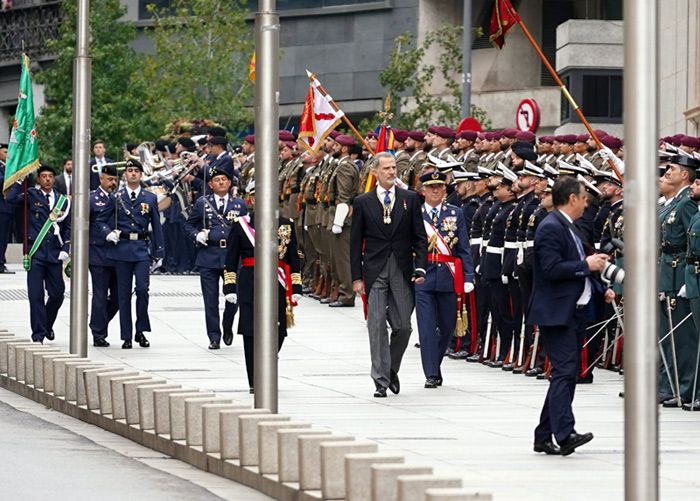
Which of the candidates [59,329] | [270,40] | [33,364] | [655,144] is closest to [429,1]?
[59,329]

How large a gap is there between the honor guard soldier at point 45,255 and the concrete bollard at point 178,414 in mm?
9692

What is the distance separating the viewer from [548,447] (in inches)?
582

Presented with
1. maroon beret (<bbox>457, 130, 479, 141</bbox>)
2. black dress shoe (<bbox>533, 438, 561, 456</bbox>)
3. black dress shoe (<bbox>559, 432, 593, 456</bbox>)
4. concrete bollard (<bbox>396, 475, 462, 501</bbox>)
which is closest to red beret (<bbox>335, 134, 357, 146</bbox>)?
maroon beret (<bbox>457, 130, 479, 141</bbox>)

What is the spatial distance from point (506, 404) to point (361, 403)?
1.31 meters

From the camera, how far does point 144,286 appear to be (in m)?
25.0

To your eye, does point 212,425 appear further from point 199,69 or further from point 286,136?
point 199,69

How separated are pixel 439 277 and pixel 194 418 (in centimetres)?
593

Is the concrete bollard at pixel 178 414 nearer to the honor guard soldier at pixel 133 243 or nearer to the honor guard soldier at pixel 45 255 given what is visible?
the honor guard soldier at pixel 133 243

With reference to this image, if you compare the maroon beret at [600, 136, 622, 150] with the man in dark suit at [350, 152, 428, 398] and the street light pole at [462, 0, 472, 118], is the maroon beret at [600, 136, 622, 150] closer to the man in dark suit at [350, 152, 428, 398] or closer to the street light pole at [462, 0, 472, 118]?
the man in dark suit at [350, 152, 428, 398]

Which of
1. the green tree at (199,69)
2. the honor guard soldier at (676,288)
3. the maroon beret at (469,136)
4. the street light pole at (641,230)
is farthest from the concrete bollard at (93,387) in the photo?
the green tree at (199,69)

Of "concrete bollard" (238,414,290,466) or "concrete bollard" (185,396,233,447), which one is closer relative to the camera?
"concrete bollard" (238,414,290,466)

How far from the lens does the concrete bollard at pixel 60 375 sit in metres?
19.3

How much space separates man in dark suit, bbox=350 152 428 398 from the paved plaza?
48 cm

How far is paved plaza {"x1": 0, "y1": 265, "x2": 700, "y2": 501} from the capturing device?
13.5 meters
